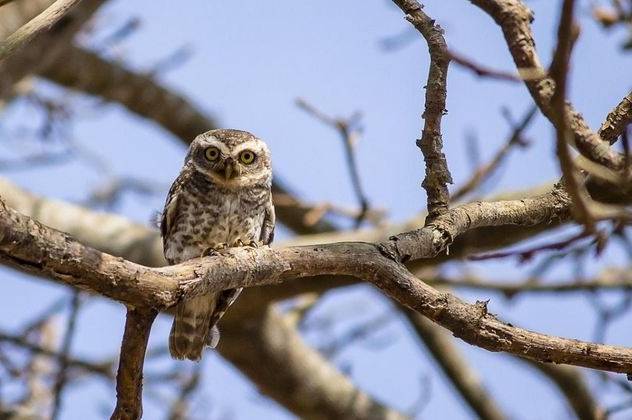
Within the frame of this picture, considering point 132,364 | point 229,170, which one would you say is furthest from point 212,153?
point 132,364

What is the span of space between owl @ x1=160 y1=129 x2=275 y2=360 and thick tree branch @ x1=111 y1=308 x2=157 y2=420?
1.86 m

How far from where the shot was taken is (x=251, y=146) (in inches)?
221

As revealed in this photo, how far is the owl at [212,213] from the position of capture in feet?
16.3

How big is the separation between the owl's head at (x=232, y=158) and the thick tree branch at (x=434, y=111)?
2019mm

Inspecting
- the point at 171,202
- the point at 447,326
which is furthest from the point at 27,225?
the point at 171,202

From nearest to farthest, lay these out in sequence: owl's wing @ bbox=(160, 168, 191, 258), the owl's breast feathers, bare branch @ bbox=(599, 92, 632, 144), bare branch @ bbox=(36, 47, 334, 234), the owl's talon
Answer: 1. bare branch @ bbox=(599, 92, 632, 144)
2. the owl's talon
3. the owl's breast feathers
4. owl's wing @ bbox=(160, 168, 191, 258)
5. bare branch @ bbox=(36, 47, 334, 234)

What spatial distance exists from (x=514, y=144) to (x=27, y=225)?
11.2ft

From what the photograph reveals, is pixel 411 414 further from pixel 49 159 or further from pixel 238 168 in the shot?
pixel 49 159

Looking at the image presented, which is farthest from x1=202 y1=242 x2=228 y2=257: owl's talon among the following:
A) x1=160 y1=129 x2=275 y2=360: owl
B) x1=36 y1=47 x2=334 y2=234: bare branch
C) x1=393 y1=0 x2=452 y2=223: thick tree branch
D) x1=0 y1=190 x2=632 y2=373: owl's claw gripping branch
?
x1=36 y1=47 x2=334 y2=234: bare branch

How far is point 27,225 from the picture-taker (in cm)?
257

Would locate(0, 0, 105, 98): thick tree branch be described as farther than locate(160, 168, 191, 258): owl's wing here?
Yes

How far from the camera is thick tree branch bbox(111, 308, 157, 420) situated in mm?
2936

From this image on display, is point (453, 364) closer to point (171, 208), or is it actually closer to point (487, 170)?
point (487, 170)

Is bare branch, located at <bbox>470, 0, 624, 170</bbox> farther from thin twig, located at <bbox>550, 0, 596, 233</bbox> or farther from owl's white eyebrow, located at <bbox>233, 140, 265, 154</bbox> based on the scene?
owl's white eyebrow, located at <bbox>233, 140, 265, 154</bbox>
